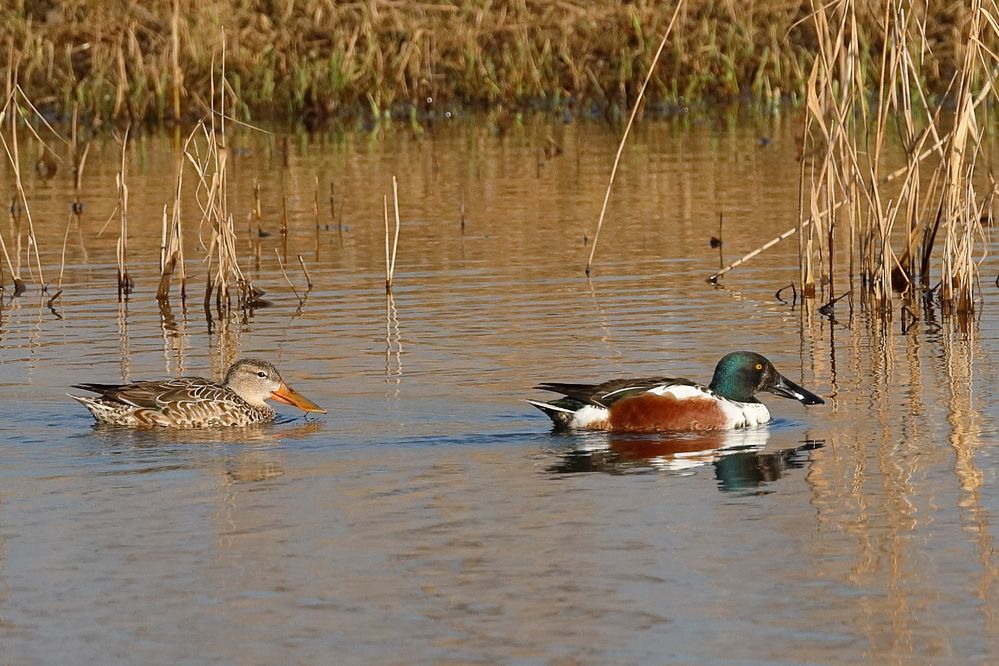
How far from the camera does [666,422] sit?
9.37 meters

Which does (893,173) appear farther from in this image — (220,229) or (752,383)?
(220,229)

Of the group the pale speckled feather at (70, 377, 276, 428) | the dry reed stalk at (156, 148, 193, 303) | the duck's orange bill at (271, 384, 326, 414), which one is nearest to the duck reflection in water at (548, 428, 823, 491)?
the duck's orange bill at (271, 384, 326, 414)

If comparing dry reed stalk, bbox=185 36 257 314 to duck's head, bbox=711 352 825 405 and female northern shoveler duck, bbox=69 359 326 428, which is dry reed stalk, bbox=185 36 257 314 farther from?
duck's head, bbox=711 352 825 405

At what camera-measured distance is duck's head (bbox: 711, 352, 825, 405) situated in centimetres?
962

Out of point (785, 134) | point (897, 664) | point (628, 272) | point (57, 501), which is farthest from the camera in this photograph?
point (785, 134)

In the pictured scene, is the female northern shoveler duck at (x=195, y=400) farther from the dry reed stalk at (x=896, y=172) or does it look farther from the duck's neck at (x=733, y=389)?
the dry reed stalk at (x=896, y=172)

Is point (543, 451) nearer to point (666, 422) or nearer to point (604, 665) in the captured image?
point (666, 422)

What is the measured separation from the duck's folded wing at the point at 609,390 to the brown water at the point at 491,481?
0.75ft

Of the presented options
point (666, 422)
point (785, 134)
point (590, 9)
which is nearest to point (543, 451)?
point (666, 422)

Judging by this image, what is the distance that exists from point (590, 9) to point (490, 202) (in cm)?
1077

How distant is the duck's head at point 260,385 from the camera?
9.83 m

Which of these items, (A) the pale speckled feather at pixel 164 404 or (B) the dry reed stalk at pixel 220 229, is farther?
(B) the dry reed stalk at pixel 220 229

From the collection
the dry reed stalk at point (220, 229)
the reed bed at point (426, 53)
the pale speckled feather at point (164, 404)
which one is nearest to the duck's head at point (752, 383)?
the pale speckled feather at point (164, 404)

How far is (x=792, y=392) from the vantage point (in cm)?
964
